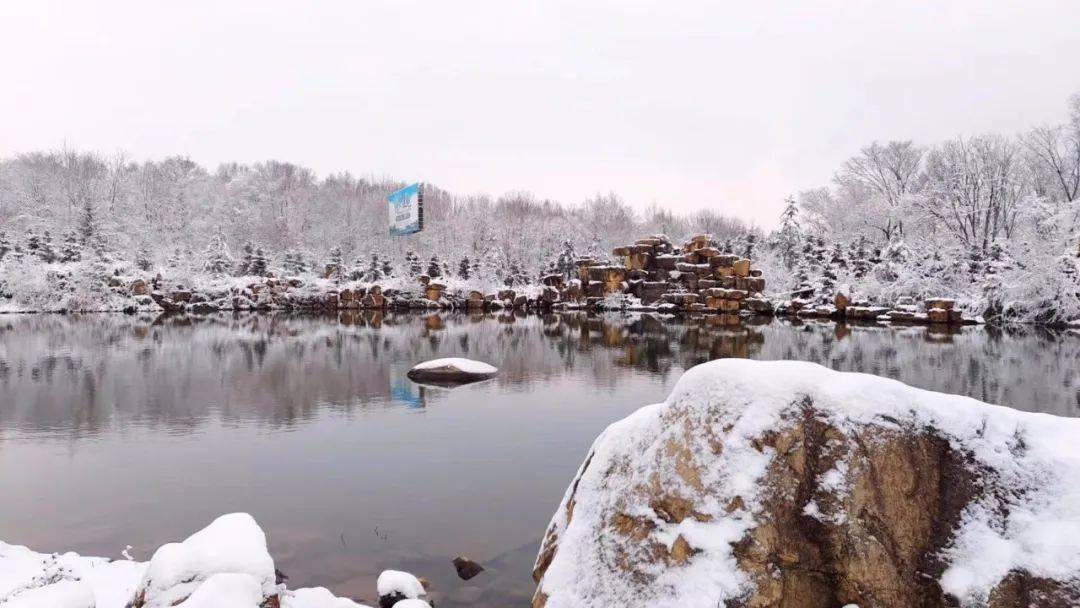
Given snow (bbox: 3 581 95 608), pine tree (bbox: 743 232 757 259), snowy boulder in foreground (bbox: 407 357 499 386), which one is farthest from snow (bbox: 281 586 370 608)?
pine tree (bbox: 743 232 757 259)

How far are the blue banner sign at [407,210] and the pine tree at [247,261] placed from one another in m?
12.6

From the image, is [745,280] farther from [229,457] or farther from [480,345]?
[229,457]

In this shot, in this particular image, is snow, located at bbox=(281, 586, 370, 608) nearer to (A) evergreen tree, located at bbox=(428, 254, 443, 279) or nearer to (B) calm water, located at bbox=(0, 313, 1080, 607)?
(B) calm water, located at bbox=(0, 313, 1080, 607)

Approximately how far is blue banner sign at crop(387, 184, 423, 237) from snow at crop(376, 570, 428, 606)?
→ 5225cm

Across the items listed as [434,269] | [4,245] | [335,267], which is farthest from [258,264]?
[4,245]

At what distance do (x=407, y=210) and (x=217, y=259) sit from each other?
16.8m

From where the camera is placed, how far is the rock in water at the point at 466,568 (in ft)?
18.5

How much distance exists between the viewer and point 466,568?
570 centimetres

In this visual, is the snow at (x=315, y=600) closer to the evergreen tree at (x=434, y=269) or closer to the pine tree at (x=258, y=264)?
the evergreen tree at (x=434, y=269)

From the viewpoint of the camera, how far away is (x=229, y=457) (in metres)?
9.18

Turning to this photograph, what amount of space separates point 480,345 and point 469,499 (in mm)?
16333

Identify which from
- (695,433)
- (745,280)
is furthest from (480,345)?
(745,280)

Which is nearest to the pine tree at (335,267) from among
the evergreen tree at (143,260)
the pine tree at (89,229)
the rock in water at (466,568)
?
the evergreen tree at (143,260)

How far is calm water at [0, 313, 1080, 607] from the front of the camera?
6.41 meters
